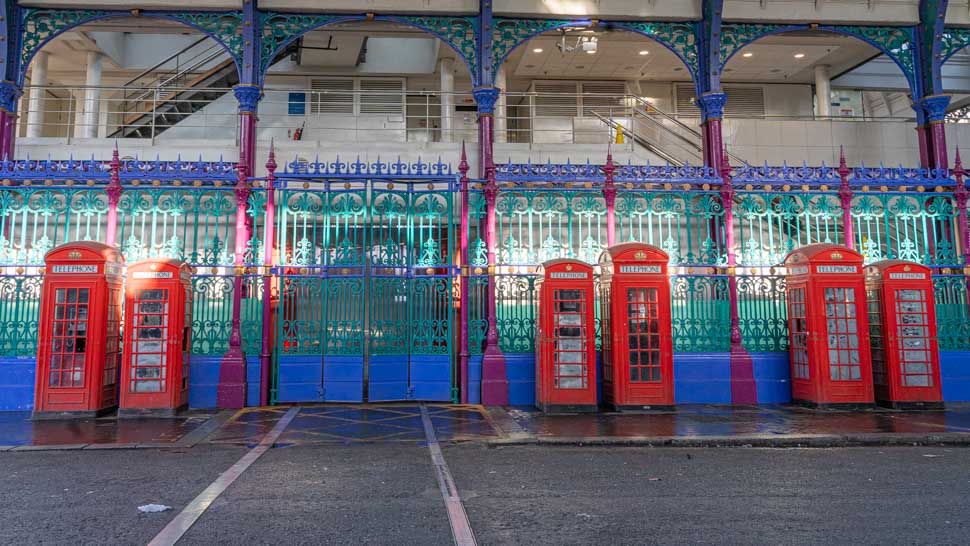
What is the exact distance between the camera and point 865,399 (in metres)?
10.8

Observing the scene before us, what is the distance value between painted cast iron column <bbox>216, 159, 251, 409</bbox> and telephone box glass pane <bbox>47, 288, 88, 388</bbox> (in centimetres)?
201

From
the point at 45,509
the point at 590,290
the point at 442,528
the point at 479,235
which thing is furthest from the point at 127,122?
the point at 442,528

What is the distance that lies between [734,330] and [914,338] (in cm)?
279

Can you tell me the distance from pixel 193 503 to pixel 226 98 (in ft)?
58.0

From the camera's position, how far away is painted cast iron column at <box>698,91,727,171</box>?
13.0 metres

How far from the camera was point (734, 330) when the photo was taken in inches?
461

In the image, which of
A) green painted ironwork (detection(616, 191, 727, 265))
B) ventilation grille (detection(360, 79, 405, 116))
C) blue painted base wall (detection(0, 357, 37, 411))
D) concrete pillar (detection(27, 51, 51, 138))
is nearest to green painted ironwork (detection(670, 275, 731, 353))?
green painted ironwork (detection(616, 191, 727, 265))

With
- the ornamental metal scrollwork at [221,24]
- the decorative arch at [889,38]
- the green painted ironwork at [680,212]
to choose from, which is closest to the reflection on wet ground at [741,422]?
the green painted ironwork at [680,212]

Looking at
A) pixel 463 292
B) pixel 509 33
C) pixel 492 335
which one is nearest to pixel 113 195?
pixel 463 292

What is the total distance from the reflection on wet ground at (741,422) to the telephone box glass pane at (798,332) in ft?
2.36

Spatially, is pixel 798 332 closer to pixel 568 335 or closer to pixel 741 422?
pixel 741 422

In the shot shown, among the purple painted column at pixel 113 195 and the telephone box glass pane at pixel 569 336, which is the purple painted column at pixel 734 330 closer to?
the telephone box glass pane at pixel 569 336

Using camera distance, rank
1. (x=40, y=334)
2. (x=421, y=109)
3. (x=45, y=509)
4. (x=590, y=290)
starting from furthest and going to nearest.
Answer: (x=421, y=109) → (x=590, y=290) → (x=40, y=334) → (x=45, y=509)

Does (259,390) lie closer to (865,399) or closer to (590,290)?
(590,290)
